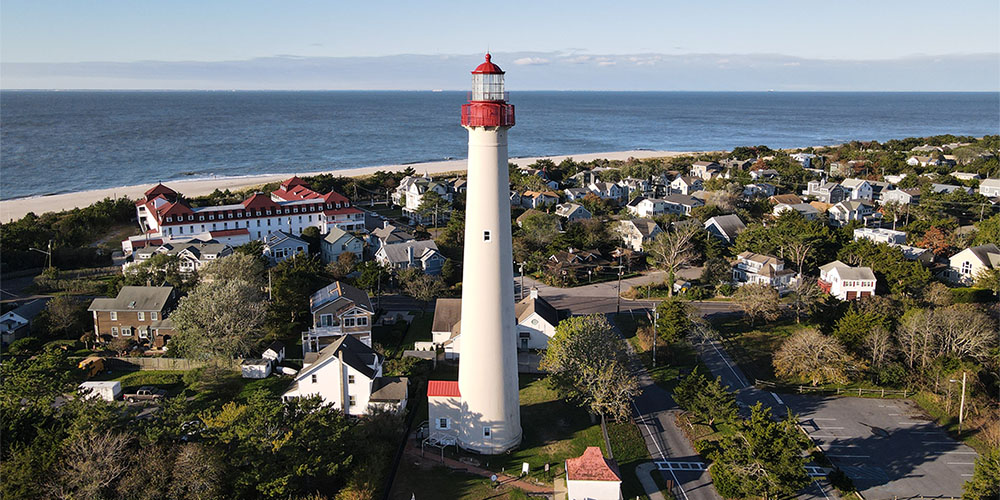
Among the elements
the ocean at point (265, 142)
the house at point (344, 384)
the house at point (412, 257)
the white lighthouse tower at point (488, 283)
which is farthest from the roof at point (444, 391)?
the ocean at point (265, 142)

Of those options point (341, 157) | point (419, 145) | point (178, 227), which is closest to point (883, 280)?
point (178, 227)

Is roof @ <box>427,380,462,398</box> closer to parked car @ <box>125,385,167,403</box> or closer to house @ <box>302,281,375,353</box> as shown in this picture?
house @ <box>302,281,375,353</box>

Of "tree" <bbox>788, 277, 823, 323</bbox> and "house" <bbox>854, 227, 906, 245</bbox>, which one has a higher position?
"house" <bbox>854, 227, 906, 245</bbox>

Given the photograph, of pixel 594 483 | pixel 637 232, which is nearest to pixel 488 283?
pixel 594 483

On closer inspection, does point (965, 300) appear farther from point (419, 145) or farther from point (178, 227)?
point (419, 145)

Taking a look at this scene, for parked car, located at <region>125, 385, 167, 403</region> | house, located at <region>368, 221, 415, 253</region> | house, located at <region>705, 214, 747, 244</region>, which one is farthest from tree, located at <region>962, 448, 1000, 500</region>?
house, located at <region>368, 221, 415, 253</region>

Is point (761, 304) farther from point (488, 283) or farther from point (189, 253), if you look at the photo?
point (189, 253)
